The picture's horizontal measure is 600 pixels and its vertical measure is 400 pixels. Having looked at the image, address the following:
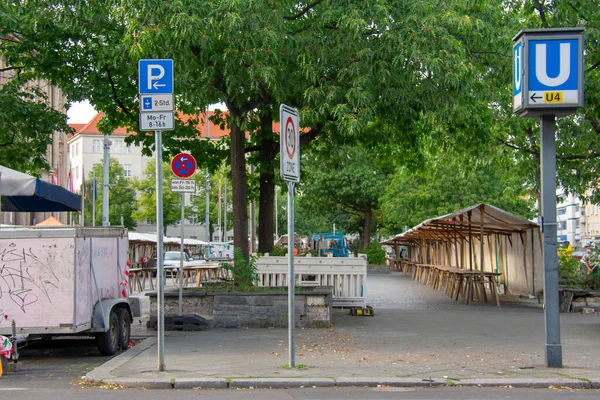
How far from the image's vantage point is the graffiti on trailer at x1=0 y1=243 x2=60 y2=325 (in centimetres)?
1036

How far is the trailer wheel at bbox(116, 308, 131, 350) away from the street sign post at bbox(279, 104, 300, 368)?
3.33 meters

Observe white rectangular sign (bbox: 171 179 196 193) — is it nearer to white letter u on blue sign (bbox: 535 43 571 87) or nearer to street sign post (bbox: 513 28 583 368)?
street sign post (bbox: 513 28 583 368)

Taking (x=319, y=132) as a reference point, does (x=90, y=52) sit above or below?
above

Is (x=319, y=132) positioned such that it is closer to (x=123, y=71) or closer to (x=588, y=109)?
(x=123, y=71)

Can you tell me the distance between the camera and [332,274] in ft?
56.1

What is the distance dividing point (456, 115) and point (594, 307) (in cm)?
588

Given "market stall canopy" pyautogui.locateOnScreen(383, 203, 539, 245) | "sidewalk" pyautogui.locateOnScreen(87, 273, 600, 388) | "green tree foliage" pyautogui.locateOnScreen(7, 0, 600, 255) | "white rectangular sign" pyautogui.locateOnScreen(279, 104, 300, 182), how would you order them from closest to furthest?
"sidewalk" pyautogui.locateOnScreen(87, 273, 600, 388) → "white rectangular sign" pyautogui.locateOnScreen(279, 104, 300, 182) → "green tree foliage" pyautogui.locateOnScreen(7, 0, 600, 255) → "market stall canopy" pyautogui.locateOnScreen(383, 203, 539, 245)

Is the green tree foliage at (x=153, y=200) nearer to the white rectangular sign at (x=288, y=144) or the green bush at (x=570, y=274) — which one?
the green bush at (x=570, y=274)

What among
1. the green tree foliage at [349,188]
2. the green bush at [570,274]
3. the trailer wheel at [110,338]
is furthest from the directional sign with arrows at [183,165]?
the green tree foliage at [349,188]

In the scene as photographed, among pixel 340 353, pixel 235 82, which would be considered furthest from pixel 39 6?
pixel 340 353

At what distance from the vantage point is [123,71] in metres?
18.0

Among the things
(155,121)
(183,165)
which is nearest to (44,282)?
(155,121)

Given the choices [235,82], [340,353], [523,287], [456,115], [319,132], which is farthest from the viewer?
[523,287]

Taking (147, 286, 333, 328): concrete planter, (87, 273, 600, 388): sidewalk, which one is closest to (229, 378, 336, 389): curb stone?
(87, 273, 600, 388): sidewalk
